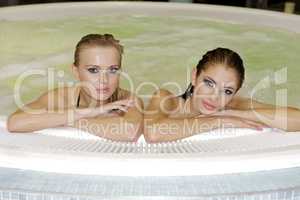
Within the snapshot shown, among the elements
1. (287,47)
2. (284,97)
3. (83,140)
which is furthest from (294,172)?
(287,47)

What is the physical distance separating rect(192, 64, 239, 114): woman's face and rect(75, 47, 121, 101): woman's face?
0.92 feet

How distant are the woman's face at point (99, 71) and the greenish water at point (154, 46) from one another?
842 mm

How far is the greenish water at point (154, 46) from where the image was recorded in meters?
3.03

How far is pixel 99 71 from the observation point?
185 centimetres

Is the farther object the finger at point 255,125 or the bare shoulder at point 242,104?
the bare shoulder at point 242,104

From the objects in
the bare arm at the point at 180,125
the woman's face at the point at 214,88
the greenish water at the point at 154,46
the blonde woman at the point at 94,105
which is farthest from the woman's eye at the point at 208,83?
the greenish water at the point at 154,46

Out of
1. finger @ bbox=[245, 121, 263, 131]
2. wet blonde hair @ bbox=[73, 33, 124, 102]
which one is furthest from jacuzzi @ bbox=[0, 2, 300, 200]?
wet blonde hair @ bbox=[73, 33, 124, 102]

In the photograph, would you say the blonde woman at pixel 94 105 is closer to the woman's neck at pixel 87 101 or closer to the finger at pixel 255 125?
the woman's neck at pixel 87 101

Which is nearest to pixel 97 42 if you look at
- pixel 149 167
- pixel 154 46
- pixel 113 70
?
pixel 113 70

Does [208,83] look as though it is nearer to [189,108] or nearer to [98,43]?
[189,108]

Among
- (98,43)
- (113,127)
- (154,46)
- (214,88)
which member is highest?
(98,43)

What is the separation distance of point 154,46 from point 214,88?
1716mm

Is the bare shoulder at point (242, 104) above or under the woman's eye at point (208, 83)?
under

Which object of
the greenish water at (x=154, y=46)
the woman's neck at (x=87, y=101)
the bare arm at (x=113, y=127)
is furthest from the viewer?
the greenish water at (x=154, y=46)
